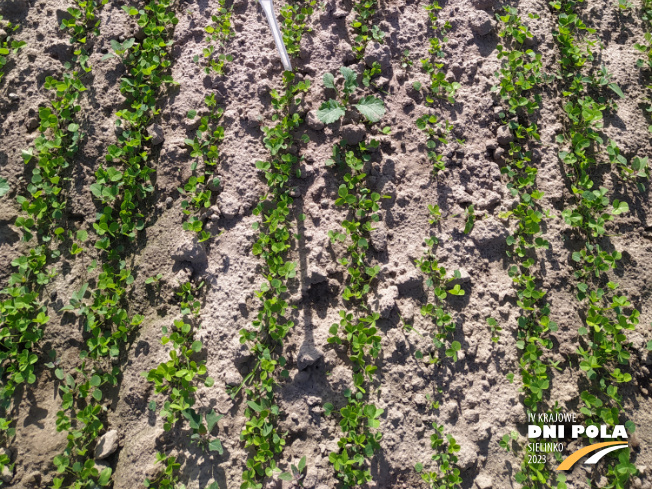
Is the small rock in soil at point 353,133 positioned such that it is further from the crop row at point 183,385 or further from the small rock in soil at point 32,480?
the small rock in soil at point 32,480

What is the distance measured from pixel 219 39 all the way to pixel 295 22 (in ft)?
1.78

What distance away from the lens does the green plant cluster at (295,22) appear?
2.87 meters

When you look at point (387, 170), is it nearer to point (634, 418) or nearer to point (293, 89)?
point (293, 89)

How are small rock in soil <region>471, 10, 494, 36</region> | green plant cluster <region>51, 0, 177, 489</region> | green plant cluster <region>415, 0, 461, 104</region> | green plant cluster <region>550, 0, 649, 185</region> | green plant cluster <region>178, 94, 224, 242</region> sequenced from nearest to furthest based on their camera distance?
green plant cluster <region>51, 0, 177, 489</region> < green plant cluster <region>178, 94, 224, 242</region> < green plant cluster <region>550, 0, 649, 185</region> < green plant cluster <region>415, 0, 461, 104</region> < small rock in soil <region>471, 10, 494, 36</region>

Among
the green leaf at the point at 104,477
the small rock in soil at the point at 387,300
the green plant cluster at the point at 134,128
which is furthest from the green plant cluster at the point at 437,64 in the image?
the green leaf at the point at 104,477

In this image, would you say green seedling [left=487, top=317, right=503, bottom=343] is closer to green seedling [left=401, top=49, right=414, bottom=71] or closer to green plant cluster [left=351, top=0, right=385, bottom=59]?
green seedling [left=401, top=49, right=414, bottom=71]

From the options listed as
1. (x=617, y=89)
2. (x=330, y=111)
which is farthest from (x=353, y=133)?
(x=617, y=89)

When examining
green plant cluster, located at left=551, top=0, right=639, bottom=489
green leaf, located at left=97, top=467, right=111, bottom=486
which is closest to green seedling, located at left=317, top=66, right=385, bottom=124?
green plant cluster, located at left=551, top=0, right=639, bottom=489

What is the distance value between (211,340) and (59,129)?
1736 mm

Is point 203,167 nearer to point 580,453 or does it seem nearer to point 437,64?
point 437,64

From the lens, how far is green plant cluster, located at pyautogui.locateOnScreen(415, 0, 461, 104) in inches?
110

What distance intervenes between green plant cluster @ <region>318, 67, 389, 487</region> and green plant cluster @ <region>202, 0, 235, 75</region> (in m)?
0.72

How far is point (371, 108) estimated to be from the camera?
8.80 feet

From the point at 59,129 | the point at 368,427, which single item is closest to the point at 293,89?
the point at 59,129
